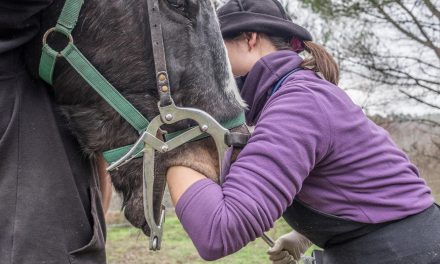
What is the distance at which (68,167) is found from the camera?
149cm

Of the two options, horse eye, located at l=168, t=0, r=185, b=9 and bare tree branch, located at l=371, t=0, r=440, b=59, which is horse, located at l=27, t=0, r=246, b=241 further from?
bare tree branch, located at l=371, t=0, r=440, b=59

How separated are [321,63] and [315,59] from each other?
0.03 metres

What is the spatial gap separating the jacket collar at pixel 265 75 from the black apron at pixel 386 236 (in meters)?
0.37

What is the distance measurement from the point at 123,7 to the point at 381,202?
1006mm

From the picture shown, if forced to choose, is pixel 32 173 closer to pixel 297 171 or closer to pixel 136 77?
pixel 136 77

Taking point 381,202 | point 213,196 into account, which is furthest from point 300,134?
point 381,202

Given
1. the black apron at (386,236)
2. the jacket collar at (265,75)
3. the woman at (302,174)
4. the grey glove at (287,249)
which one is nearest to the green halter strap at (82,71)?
the woman at (302,174)

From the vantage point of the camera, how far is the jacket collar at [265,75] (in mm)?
1890

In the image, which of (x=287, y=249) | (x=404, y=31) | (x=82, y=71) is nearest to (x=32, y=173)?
(x=82, y=71)

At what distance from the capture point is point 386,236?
1803 mm

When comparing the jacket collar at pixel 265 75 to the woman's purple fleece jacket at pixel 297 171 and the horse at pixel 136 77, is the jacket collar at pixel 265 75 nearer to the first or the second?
the woman's purple fleece jacket at pixel 297 171

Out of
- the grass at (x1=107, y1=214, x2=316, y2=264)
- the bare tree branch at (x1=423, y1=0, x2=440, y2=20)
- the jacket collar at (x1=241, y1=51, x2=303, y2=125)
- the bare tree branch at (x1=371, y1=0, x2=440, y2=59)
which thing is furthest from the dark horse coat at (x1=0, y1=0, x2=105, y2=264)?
the bare tree branch at (x1=371, y1=0, x2=440, y2=59)

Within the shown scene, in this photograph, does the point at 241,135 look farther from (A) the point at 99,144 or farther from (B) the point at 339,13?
(B) the point at 339,13

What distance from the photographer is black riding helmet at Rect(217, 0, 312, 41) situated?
200 cm
